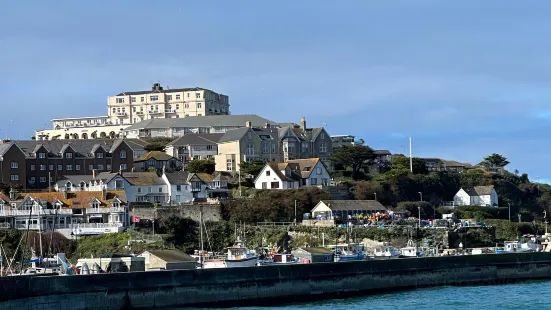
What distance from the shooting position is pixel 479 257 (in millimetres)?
65562

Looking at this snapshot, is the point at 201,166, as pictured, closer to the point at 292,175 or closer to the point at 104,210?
the point at 292,175

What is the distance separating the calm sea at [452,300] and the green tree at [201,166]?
39808mm

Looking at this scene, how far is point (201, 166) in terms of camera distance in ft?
322

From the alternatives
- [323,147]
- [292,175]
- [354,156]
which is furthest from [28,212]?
[323,147]

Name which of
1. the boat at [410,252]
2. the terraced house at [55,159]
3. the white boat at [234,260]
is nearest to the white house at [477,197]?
the boat at [410,252]

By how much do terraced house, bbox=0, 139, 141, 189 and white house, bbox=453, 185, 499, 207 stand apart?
98.4 ft

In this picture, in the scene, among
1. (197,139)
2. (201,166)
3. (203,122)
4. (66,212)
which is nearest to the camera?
(66,212)

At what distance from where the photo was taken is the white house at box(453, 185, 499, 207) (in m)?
97.0

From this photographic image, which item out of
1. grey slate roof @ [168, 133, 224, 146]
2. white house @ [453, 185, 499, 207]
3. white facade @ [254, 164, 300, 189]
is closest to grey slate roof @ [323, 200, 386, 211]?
white facade @ [254, 164, 300, 189]

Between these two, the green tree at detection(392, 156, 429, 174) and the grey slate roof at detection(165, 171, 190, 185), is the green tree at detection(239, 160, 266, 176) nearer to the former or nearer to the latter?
the grey slate roof at detection(165, 171, 190, 185)

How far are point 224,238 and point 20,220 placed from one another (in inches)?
590

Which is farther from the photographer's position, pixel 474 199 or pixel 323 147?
pixel 323 147

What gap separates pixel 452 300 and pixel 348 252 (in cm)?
1214

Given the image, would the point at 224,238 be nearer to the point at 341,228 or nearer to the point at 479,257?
the point at 341,228
